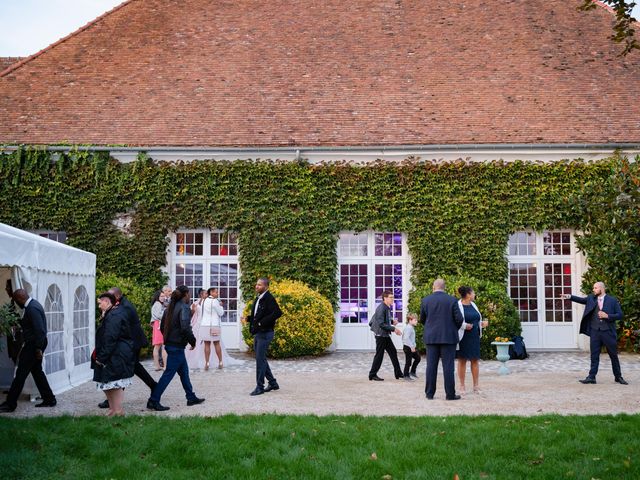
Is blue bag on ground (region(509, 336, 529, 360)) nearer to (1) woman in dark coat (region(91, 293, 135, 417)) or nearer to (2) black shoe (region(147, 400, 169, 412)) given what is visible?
(2) black shoe (region(147, 400, 169, 412))

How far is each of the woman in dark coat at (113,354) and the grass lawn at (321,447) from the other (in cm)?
44

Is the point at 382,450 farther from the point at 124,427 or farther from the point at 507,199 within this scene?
the point at 507,199

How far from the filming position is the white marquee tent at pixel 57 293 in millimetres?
9906

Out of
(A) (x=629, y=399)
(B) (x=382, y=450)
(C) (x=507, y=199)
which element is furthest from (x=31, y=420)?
(C) (x=507, y=199)

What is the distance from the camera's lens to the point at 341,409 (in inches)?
361

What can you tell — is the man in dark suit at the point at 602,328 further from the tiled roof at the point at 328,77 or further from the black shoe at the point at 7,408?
the black shoe at the point at 7,408

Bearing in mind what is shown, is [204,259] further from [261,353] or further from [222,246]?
[261,353]

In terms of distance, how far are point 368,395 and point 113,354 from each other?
3824mm

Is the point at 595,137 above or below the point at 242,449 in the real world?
above

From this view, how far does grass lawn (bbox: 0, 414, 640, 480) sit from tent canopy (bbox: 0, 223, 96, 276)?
235cm

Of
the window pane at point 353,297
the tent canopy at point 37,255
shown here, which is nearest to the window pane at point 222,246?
the window pane at point 353,297

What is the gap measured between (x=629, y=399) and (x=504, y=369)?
3.27 meters

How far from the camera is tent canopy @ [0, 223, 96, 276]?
31.2ft

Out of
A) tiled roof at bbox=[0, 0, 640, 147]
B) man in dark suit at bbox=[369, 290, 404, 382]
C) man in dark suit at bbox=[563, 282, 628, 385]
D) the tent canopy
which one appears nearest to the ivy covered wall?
tiled roof at bbox=[0, 0, 640, 147]
